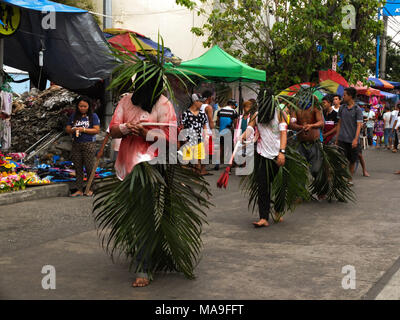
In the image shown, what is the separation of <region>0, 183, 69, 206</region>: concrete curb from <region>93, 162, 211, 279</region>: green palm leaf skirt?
14.2ft

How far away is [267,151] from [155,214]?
2780 mm

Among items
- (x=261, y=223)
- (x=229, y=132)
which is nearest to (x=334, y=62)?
(x=229, y=132)

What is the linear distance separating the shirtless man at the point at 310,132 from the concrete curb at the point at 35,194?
4.11 metres

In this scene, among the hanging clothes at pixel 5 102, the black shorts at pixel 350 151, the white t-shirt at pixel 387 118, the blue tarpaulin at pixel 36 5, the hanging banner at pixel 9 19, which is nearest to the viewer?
the blue tarpaulin at pixel 36 5

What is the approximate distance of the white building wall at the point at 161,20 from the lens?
21.4 meters

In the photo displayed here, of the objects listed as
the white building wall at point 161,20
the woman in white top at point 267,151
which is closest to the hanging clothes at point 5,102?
the woman in white top at point 267,151

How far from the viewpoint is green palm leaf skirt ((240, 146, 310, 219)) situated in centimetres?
704

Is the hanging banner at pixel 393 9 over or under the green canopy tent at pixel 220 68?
over

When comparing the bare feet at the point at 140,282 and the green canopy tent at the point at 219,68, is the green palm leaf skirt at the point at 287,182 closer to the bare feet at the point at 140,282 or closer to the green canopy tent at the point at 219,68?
the bare feet at the point at 140,282

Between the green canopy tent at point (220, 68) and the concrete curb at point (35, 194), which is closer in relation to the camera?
the concrete curb at point (35, 194)

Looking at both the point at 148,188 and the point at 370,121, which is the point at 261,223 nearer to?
the point at 148,188

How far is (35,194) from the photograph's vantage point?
9117 mm

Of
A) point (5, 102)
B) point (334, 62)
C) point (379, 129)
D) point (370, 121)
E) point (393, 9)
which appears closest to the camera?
point (5, 102)

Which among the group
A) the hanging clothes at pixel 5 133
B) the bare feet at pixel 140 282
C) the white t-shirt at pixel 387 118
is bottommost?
the bare feet at pixel 140 282
